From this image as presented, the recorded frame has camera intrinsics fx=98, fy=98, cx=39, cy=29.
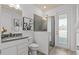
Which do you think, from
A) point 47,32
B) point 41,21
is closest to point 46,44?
point 47,32

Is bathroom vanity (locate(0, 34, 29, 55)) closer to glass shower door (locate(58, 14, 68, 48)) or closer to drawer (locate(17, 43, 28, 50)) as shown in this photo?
drawer (locate(17, 43, 28, 50))

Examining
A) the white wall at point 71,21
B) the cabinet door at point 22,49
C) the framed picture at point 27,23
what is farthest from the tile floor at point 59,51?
the framed picture at point 27,23

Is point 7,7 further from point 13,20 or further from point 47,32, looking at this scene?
point 47,32

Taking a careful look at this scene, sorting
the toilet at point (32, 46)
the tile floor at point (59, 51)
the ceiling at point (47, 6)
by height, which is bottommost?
the tile floor at point (59, 51)

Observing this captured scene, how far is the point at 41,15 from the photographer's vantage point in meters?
1.67

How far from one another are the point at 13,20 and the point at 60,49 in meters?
0.91

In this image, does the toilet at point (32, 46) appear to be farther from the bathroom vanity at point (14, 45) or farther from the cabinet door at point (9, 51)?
the cabinet door at point (9, 51)

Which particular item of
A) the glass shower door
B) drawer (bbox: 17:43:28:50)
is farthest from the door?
drawer (bbox: 17:43:28:50)

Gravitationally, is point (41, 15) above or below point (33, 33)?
above

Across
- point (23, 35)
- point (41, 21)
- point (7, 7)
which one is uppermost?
point (7, 7)

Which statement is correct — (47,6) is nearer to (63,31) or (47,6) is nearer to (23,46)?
(63,31)

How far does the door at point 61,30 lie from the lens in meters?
1.65

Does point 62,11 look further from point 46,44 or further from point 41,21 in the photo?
point 46,44
